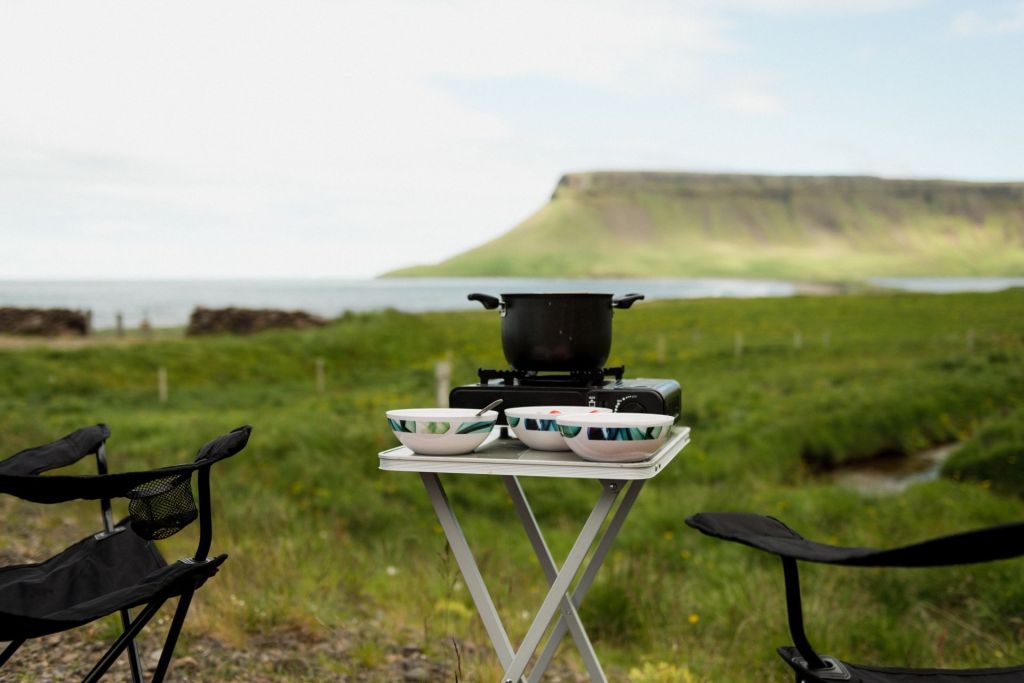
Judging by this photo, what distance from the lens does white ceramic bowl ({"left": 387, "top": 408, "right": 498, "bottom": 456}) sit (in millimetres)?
1792

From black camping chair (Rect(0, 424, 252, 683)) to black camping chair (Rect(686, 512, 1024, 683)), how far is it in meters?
1.09

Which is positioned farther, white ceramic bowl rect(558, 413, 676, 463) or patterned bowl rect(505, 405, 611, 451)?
patterned bowl rect(505, 405, 611, 451)

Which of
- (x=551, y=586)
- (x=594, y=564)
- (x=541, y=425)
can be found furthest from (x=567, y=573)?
(x=594, y=564)

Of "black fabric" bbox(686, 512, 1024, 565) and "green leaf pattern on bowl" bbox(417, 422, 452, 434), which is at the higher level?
"green leaf pattern on bowl" bbox(417, 422, 452, 434)

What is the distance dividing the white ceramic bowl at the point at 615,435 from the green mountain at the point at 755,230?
119 metres

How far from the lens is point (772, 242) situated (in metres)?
148

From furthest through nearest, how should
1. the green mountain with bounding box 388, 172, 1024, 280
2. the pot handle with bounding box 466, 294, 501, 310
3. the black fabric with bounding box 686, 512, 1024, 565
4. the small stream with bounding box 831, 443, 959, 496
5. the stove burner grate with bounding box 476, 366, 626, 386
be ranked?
1. the green mountain with bounding box 388, 172, 1024, 280
2. the small stream with bounding box 831, 443, 959, 496
3. the pot handle with bounding box 466, 294, 501, 310
4. the stove burner grate with bounding box 476, 366, 626, 386
5. the black fabric with bounding box 686, 512, 1024, 565

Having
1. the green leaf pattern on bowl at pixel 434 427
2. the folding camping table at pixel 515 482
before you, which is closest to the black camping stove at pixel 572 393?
the folding camping table at pixel 515 482

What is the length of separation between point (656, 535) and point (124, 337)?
24.6m

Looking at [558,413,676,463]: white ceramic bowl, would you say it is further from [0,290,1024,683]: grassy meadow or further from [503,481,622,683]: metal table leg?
[0,290,1024,683]: grassy meadow

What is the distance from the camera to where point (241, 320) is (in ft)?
108

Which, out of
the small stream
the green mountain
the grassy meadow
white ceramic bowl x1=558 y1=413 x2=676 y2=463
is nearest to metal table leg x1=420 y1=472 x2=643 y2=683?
white ceramic bowl x1=558 y1=413 x2=676 y2=463

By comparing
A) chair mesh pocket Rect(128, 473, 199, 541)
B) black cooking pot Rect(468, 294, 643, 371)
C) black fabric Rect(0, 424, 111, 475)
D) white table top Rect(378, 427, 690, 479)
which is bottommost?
chair mesh pocket Rect(128, 473, 199, 541)

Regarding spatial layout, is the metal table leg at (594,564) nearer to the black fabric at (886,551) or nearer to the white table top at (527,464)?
the white table top at (527,464)
